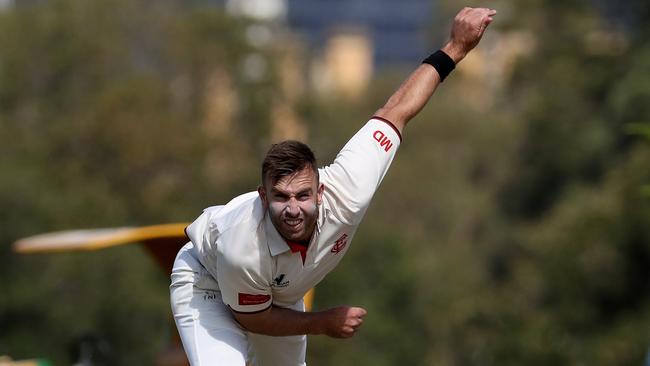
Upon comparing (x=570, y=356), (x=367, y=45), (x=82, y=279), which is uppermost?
(x=570, y=356)

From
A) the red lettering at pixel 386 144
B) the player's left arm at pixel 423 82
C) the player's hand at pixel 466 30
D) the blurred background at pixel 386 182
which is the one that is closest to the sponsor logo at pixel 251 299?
the red lettering at pixel 386 144

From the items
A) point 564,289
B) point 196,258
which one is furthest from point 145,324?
point 196,258

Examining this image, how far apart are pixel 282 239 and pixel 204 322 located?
84 cm

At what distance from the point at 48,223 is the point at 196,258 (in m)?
33.0

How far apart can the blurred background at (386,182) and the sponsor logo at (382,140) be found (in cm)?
646

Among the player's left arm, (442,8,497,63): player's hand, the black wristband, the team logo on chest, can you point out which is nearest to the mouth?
the team logo on chest

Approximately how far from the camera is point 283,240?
796 centimetres

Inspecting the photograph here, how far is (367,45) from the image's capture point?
13688 cm

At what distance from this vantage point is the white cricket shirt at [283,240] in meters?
7.98

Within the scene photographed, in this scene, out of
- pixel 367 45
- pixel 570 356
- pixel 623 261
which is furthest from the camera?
pixel 367 45

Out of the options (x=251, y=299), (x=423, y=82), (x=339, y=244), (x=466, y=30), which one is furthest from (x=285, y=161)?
(x=466, y=30)

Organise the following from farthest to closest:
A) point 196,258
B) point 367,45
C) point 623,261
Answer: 1. point 367,45
2. point 623,261
3. point 196,258

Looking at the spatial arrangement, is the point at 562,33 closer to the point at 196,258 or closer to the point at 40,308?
the point at 40,308

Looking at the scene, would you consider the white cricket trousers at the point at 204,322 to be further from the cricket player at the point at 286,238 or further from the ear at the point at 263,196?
the ear at the point at 263,196
